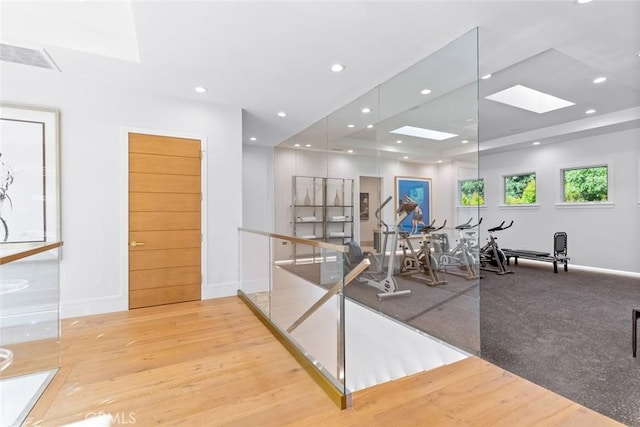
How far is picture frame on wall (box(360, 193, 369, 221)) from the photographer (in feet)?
15.2

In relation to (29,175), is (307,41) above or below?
above

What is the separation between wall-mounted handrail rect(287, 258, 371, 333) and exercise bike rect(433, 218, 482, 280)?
68.8 inches

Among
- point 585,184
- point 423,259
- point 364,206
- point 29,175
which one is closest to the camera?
point 29,175

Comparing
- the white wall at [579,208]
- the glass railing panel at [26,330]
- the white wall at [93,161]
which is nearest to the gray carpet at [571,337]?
the white wall at [579,208]

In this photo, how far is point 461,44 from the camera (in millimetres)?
2756

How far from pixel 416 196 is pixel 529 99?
10.5 feet

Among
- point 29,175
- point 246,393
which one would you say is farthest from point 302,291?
point 29,175

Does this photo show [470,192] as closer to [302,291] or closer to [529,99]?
[302,291]

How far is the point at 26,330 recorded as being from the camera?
2.37m

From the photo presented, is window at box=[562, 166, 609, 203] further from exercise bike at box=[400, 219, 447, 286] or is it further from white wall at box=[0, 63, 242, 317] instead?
white wall at box=[0, 63, 242, 317]

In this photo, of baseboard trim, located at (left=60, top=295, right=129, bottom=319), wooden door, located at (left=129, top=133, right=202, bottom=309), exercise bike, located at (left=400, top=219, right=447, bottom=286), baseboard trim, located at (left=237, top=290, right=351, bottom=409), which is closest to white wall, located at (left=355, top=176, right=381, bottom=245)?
exercise bike, located at (left=400, top=219, right=447, bottom=286)

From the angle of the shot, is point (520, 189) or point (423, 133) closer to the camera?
point (423, 133)

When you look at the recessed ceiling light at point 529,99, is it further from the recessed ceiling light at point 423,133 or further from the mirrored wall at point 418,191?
the mirrored wall at point 418,191

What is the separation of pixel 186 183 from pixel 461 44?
3.70 meters
